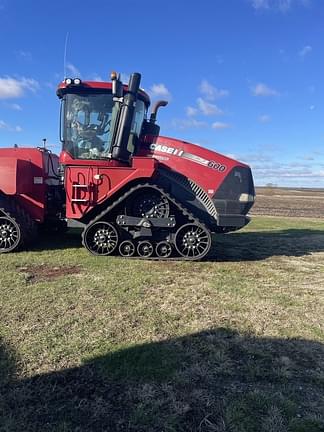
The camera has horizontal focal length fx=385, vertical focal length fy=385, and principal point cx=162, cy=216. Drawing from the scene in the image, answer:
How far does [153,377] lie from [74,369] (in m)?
0.71

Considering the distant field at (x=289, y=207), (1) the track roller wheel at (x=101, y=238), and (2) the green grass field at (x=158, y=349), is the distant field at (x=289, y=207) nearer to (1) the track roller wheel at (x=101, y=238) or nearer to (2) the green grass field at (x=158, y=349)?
(1) the track roller wheel at (x=101, y=238)

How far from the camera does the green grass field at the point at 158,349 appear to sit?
9.30 feet

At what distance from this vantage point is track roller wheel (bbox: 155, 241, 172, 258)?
25.5 feet

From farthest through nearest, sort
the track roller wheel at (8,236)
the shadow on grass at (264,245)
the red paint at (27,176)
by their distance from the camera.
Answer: the shadow on grass at (264,245), the track roller wheel at (8,236), the red paint at (27,176)

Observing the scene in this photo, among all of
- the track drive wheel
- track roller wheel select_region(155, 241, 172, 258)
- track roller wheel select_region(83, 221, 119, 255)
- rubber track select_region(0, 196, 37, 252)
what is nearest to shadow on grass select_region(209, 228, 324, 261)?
track roller wheel select_region(155, 241, 172, 258)

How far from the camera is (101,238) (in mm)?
7707

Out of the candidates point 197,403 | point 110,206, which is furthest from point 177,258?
point 197,403

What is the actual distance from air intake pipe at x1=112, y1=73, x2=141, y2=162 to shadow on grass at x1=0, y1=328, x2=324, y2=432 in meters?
4.55

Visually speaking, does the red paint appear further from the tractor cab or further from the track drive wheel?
the track drive wheel

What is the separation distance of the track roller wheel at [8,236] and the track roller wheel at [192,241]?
325 cm

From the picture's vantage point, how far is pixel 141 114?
8.21m

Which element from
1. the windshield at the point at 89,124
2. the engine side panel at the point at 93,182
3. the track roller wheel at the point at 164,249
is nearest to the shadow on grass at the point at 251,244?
the track roller wheel at the point at 164,249

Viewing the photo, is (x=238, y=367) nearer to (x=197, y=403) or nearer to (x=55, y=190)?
(x=197, y=403)

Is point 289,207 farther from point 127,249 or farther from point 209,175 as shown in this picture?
point 127,249
